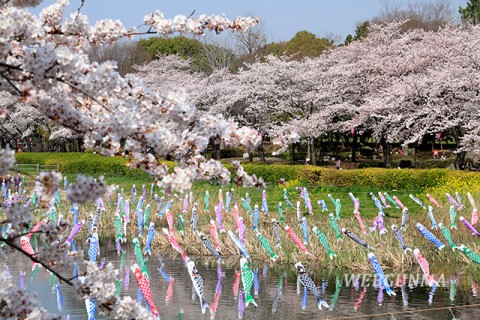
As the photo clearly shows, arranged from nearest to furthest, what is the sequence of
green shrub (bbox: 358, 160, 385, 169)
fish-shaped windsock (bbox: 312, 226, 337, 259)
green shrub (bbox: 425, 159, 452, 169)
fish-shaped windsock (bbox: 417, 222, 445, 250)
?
fish-shaped windsock (bbox: 417, 222, 445, 250), fish-shaped windsock (bbox: 312, 226, 337, 259), green shrub (bbox: 425, 159, 452, 169), green shrub (bbox: 358, 160, 385, 169)

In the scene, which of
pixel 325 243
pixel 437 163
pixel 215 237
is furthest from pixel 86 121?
pixel 437 163

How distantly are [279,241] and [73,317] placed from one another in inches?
184

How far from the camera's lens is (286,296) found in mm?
11602

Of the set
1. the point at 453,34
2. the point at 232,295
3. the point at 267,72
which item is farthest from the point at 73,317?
the point at 267,72

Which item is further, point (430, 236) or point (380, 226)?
point (380, 226)

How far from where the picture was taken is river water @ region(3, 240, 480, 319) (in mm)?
10406

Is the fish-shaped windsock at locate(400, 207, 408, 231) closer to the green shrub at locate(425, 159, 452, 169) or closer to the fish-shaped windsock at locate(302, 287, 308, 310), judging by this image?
the fish-shaped windsock at locate(302, 287, 308, 310)

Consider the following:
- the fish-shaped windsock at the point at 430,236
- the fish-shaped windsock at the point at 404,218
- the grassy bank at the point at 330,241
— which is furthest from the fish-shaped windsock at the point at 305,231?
the fish-shaped windsock at the point at 430,236

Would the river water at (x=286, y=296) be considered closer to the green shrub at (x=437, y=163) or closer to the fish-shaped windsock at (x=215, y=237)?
the fish-shaped windsock at (x=215, y=237)

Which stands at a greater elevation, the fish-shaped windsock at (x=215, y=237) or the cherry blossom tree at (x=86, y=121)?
the cherry blossom tree at (x=86, y=121)

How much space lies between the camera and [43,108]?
3.40m

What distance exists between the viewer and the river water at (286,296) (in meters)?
10.4

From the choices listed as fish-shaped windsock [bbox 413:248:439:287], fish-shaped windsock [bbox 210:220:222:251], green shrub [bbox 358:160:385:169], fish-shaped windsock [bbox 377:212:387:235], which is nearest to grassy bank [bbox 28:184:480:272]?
fish-shaped windsock [bbox 377:212:387:235]

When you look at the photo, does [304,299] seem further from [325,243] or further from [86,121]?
[86,121]
